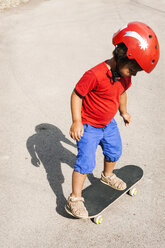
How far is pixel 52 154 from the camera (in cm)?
439

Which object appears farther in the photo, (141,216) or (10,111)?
(10,111)

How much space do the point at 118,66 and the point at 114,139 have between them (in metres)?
0.85

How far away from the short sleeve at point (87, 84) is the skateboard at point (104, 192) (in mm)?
1255

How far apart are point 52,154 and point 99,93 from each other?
1.70 meters

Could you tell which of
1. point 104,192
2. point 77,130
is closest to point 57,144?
point 104,192

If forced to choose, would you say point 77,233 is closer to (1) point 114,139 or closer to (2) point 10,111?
(1) point 114,139

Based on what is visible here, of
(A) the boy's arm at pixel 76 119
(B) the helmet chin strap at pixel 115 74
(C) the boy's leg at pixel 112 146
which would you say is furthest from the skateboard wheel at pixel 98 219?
(B) the helmet chin strap at pixel 115 74

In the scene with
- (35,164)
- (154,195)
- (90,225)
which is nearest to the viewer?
(90,225)

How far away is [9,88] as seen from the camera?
6246mm

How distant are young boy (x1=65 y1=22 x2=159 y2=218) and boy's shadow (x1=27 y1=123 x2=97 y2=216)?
0.55 m

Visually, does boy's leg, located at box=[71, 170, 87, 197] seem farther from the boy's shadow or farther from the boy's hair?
the boy's hair

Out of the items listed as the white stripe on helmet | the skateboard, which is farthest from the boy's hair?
the skateboard

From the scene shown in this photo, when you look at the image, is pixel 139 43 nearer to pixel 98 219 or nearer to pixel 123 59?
pixel 123 59

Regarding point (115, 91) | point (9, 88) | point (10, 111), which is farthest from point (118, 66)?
point (9, 88)
